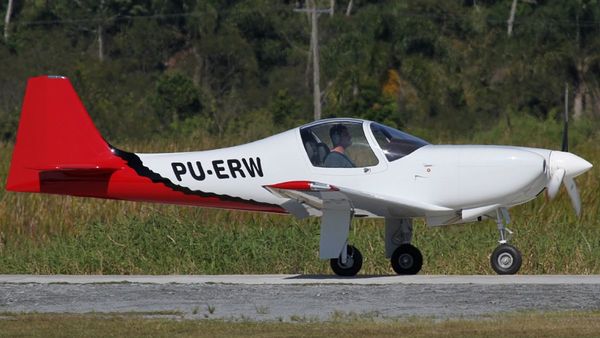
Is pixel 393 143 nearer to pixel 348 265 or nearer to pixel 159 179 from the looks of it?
pixel 348 265

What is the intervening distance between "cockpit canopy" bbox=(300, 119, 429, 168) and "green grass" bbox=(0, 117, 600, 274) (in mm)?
2416

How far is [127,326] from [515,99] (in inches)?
1187

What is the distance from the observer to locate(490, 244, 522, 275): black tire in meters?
13.4

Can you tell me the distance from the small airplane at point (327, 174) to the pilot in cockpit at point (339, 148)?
1cm

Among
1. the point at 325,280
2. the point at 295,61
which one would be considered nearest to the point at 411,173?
the point at 325,280

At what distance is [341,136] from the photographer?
13703mm

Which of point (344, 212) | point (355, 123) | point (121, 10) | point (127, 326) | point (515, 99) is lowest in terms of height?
point (127, 326)

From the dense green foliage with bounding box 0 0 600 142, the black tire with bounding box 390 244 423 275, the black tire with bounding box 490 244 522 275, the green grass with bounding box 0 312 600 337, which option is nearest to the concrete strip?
the black tire with bounding box 490 244 522 275

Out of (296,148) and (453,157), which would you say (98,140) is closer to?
(296,148)

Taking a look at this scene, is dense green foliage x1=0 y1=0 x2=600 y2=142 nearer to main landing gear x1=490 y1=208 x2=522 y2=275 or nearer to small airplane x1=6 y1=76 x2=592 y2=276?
small airplane x1=6 y1=76 x2=592 y2=276

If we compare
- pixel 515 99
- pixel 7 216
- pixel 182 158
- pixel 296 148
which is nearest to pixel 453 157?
pixel 296 148

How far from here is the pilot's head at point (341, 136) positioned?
539 inches

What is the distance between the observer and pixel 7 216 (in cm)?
1911

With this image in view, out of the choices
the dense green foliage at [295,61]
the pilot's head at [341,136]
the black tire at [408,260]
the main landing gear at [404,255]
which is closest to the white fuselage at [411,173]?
the pilot's head at [341,136]
